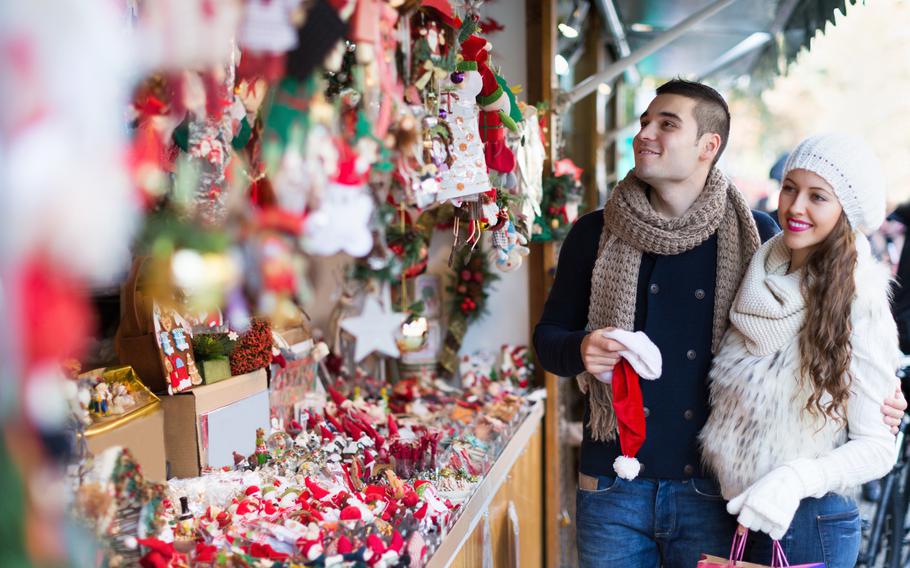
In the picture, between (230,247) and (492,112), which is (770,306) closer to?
(492,112)

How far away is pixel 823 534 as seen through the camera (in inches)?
75.9

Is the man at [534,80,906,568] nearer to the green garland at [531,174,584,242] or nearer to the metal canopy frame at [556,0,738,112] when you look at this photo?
the green garland at [531,174,584,242]

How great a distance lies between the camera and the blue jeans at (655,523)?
2074 mm

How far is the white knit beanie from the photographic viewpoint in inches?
72.8

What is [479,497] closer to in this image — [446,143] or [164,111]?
[446,143]

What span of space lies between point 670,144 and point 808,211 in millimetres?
394

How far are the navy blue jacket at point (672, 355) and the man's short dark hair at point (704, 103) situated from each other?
29 centimetres

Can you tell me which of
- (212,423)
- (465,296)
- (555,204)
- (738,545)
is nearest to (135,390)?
(212,423)

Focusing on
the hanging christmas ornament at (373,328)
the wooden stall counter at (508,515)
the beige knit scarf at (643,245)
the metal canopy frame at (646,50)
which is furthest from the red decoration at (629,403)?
the metal canopy frame at (646,50)

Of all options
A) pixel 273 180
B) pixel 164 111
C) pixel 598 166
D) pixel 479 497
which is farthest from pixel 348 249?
pixel 598 166

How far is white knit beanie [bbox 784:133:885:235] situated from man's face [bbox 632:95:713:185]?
308 mm

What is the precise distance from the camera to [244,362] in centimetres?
251

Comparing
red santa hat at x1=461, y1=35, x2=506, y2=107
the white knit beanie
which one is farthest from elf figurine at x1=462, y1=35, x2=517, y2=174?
the white knit beanie

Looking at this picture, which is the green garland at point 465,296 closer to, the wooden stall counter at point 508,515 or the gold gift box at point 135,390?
the wooden stall counter at point 508,515
